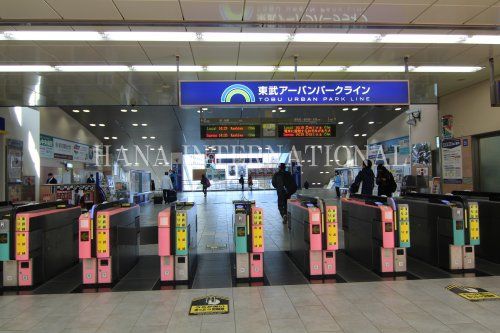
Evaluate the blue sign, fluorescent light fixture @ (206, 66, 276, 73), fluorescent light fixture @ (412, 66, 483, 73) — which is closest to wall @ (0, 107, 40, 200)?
fluorescent light fixture @ (206, 66, 276, 73)

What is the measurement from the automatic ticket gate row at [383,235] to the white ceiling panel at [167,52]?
12.1 feet

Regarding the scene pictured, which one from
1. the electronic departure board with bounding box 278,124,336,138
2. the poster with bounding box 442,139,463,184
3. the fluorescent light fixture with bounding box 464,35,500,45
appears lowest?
the poster with bounding box 442,139,463,184

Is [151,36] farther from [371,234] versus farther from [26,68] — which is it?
[371,234]

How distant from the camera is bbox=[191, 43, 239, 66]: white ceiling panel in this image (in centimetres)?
592

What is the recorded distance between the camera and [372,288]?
4.43 metres

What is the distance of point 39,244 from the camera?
16.1ft

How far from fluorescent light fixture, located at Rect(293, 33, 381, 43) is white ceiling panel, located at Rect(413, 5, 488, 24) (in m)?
0.74

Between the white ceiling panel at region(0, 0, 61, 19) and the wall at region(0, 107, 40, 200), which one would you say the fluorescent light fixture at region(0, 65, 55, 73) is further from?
the wall at region(0, 107, 40, 200)

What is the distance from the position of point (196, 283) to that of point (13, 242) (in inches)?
A: 89.3

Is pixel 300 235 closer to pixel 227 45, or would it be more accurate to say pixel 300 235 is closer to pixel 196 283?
pixel 196 283

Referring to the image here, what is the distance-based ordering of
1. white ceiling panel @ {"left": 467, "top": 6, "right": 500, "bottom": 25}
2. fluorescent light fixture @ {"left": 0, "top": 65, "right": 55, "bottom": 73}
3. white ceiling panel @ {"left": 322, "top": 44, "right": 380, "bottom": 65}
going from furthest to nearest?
fluorescent light fixture @ {"left": 0, "top": 65, "right": 55, "bottom": 73} → white ceiling panel @ {"left": 322, "top": 44, "right": 380, "bottom": 65} → white ceiling panel @ {"left": 467, "top": 6, "right": 500, "bottom": 25}

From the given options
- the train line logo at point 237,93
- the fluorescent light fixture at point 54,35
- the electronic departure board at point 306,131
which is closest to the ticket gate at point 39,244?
the fluorescent light fixture at point 54,35

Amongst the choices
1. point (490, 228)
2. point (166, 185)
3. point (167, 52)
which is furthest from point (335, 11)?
point (166, 185)

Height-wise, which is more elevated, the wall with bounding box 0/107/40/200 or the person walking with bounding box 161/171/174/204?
the wall with bounding box 0/107/40/200
